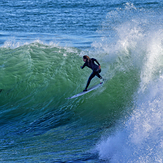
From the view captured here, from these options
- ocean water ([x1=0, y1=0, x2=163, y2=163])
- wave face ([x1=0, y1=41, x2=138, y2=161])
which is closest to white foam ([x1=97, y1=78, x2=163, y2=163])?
ocean water ([x1=0, y1=0, x2=163, y2=163])

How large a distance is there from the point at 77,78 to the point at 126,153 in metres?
6.20

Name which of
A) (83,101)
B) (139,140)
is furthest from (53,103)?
(139,140)

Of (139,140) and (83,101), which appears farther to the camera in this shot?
(83,101)

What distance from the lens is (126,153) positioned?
6.14m

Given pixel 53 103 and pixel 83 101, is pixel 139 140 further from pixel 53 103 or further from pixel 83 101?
pixel 53 103

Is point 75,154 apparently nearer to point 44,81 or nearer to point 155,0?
point 44,81

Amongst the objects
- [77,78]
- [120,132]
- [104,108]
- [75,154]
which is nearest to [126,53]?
[77,78]

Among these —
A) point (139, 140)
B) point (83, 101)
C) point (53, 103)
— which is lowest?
point (139, 140)

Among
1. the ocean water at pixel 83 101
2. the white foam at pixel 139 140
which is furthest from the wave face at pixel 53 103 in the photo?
the white foam at pixel 139 140

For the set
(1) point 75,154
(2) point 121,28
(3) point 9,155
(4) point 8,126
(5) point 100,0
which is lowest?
(1) point 75,154

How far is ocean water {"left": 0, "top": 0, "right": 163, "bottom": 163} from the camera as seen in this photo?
21.7 ft

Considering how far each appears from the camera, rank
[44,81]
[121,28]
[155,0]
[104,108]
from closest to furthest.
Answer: [104,108]
[44,81]
[121,28]
[155,0]

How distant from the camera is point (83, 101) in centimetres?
1025

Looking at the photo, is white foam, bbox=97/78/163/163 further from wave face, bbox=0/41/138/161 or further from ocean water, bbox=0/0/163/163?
wave face, bbox=0/41/138/161
